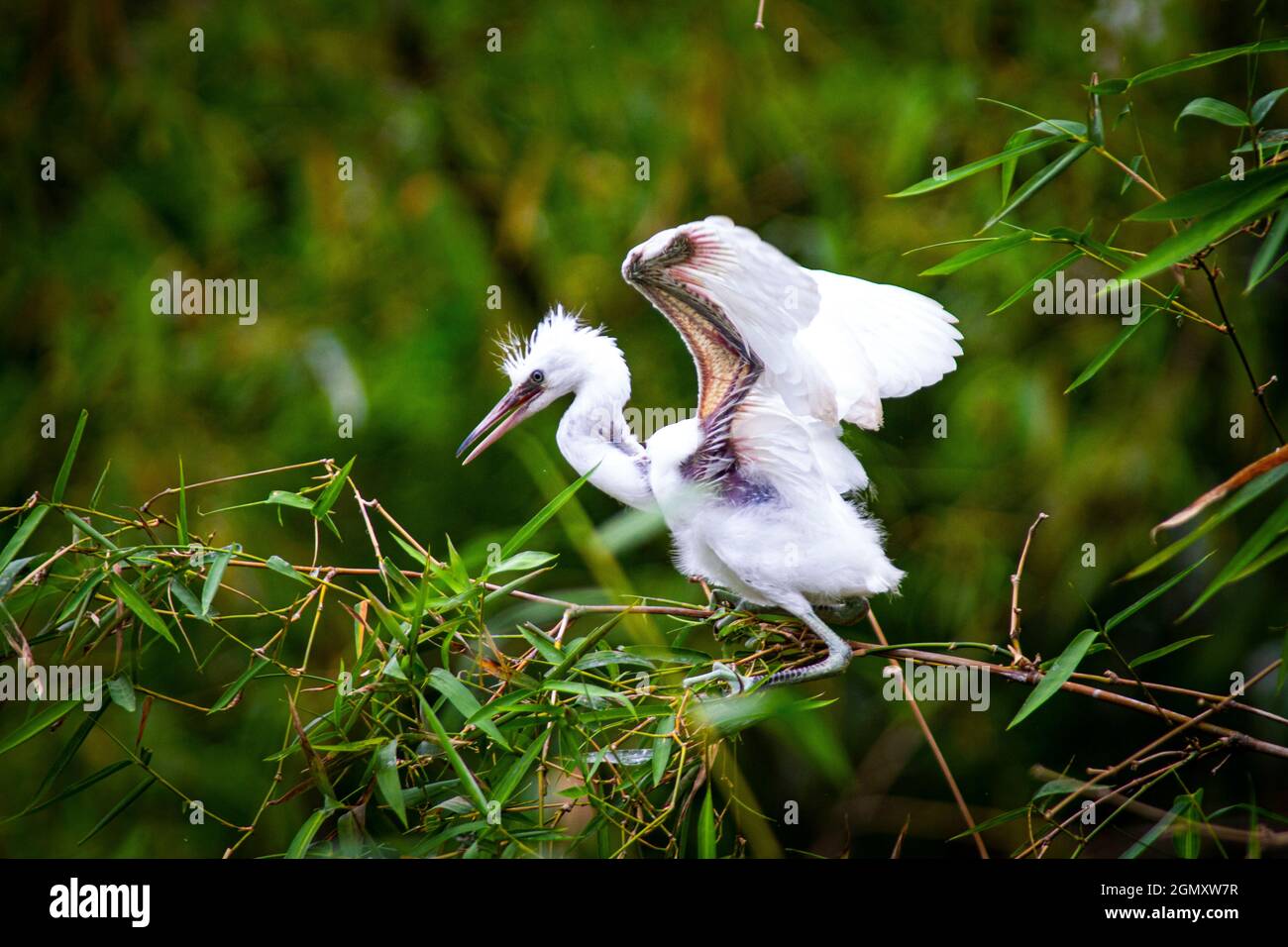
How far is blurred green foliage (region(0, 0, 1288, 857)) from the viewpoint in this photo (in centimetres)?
160

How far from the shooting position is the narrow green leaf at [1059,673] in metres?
0.92

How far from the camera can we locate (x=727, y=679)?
3.25 ft

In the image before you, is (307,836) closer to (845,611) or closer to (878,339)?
(845,611)

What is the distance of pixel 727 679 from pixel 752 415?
236 millimetres

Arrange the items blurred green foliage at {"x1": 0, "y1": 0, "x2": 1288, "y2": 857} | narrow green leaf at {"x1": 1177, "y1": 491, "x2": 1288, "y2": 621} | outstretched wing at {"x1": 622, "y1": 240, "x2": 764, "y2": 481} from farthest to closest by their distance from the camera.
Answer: blurred green foliage at {"x1": 0, "y1": 0, "x2": 1288, "y2": 857}, outstretched wing at {"x1": 622, "y1": 240, "x2": 764, "y2": 481}, narrow green leaf at {"x1": 1177, "y1": 491, "x2": 1288, "y2": 621}

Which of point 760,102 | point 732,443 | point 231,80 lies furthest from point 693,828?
point 231,80

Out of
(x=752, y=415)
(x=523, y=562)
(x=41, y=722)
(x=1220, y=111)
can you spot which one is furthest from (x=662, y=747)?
(x=1220, y=111)

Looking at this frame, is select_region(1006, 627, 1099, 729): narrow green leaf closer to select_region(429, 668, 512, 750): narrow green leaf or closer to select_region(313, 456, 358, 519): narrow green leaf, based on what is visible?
select_region(429, 668, 512, 750): narrow green leaf

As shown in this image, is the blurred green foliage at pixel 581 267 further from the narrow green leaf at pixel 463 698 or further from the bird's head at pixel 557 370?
the narrow green leaf at pixel 463 698

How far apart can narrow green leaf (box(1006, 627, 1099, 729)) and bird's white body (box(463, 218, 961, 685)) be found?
160 mm

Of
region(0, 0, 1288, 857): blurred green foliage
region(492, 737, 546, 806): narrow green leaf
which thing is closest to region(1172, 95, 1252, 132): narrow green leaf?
region(0, 0, 1288, 857): blurred green foliage

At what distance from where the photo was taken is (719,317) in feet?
3.28

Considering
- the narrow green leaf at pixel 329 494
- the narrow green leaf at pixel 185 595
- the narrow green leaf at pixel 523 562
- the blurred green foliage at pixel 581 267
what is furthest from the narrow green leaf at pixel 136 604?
the blurred green foliage at pixel 581 267
